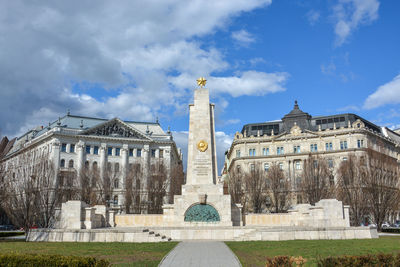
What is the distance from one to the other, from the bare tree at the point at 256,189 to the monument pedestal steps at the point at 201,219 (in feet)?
92.4

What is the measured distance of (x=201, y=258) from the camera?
49.6ft

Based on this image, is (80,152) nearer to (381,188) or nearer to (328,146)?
(328,146)

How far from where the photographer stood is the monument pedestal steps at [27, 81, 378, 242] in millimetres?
22672

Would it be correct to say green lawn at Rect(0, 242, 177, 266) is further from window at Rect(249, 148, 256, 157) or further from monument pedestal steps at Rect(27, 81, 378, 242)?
window at Rect(249, 148, 256, 157)

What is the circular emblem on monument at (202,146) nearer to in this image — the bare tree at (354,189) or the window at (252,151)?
the bare tree at (354,189)

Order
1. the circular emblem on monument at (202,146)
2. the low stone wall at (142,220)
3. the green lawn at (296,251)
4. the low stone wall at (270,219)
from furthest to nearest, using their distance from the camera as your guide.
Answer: the circular emblem on monument at (202,146) → the low stone wall at (270,219) → the low stone wall at (142,220) → the green lawn at (296,251)

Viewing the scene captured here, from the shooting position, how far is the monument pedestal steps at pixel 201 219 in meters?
22.7

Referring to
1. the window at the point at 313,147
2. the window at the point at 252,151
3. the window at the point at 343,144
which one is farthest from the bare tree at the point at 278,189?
the window at the point at 343,144

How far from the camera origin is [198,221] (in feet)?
88.2

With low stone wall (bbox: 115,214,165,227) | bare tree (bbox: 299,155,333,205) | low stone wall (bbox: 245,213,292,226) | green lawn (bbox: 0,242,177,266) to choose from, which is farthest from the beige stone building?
green lawn (bbox: 0,242,177,266)

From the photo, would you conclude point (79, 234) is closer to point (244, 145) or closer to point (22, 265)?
point (22, 265)

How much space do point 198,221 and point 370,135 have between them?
65.9 m

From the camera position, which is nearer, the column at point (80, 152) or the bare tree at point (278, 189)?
the bare tree at point (278, 189)

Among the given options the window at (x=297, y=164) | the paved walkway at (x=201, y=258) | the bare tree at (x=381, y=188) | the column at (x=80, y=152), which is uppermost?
the column at (x=80, y=152)
